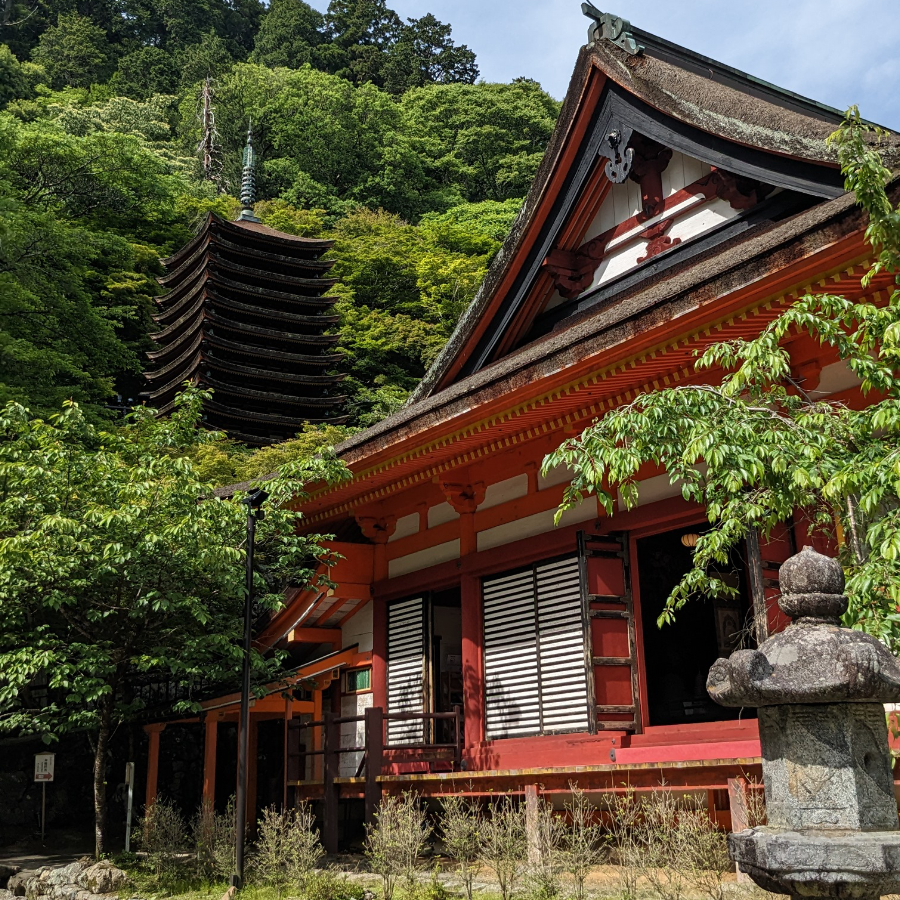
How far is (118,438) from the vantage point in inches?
499

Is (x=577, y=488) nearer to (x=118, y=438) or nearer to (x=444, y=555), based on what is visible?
(x=444, y=555)

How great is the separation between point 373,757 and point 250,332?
25.4 m

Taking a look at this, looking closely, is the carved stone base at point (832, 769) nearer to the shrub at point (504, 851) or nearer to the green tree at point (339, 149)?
the shrub at point (504, 851)

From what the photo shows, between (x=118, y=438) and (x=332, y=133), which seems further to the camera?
(x=332, y=133)

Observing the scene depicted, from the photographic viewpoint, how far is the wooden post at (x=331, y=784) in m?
10.9

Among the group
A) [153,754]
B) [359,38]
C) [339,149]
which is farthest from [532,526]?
[359,38]

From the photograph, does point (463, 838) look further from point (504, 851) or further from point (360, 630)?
point (360, 630)

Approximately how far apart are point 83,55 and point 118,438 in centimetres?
5268

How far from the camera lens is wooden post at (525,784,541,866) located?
26.0 feet

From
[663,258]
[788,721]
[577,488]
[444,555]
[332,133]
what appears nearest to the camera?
[788,721]

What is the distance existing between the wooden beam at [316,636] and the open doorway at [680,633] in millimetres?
4106

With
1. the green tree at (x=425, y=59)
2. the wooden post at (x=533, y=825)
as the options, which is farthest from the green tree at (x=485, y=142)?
the wooden post at (x=533, y=825)

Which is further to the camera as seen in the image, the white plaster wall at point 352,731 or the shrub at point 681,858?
the white plaster wall at point 352,731

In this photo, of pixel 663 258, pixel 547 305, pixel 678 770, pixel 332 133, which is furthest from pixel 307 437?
pixel 332 133
